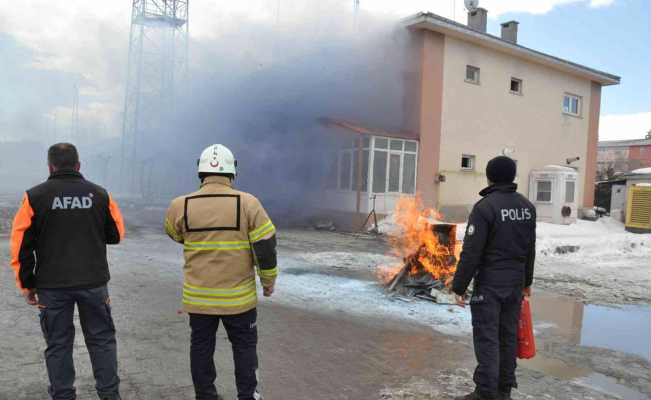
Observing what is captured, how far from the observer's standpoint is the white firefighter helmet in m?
3.41

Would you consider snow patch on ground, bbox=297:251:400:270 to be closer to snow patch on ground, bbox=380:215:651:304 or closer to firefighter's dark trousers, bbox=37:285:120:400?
snow patch on ground, bbox=380:215:651:304

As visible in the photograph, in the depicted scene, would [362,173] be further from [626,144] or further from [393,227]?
[626,144]

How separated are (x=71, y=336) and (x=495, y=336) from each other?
3184 millimetres

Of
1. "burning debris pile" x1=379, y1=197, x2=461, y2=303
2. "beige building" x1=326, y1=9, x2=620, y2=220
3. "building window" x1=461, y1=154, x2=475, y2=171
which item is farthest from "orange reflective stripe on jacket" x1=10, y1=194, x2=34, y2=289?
"building window" x1=461, y1=154, x2=475, y2=171

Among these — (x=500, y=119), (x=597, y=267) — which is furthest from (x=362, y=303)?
(x=500, y=119)

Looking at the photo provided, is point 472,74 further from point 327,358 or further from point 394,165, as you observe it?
point 327,358

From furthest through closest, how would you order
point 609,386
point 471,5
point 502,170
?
point 471,5 → point 609,386 → point 502,170

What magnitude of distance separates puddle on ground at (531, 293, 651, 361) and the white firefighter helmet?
4.73 m

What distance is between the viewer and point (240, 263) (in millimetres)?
3342

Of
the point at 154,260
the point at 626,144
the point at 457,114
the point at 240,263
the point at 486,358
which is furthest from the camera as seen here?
the point at 626,144

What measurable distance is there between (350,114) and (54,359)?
17201 mm

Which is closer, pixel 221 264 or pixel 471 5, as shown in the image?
pixel 221 264

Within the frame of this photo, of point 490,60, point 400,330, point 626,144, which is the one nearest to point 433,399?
point 400,330

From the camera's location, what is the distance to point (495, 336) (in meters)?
3.90
